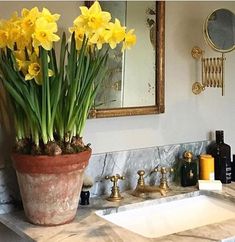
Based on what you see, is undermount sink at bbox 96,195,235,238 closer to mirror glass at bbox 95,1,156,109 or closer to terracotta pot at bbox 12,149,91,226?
terracotta pot at bbox 12,149,91,226

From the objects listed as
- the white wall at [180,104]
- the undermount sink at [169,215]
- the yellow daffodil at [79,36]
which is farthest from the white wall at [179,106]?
the yellow daffodil at [79,36]

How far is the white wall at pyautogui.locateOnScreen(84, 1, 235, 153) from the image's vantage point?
1704 millimetres

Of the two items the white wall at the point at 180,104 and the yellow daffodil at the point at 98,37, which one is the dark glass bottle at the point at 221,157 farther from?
the yellow daffodil at the point at 98,37

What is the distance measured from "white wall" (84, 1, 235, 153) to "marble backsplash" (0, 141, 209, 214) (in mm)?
33

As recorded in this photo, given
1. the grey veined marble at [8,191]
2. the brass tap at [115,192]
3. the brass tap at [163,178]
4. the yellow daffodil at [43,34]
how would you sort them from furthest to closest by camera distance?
the brass tap at [163,178]
the brass tap at [115,192]
the grey veined marble at [8,191]
the yellow daffodil at [43,34]

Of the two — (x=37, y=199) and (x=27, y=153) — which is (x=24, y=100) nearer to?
(x=27, y=153)

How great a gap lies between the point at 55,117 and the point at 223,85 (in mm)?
892

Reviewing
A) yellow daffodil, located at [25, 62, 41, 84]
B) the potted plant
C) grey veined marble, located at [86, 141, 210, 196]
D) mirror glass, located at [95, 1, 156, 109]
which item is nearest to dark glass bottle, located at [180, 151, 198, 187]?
grey veined marble, located at [86, 141, 210, 196]

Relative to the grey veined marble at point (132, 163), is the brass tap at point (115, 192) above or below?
below

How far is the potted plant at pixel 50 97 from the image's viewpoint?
124 cm

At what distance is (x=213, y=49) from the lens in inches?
70.1

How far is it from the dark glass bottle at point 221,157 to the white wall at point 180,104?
0.24 feet

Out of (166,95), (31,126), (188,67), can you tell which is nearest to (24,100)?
(31,126)

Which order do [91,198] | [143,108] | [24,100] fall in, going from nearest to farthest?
[24,100], [91,198], [143,108]
